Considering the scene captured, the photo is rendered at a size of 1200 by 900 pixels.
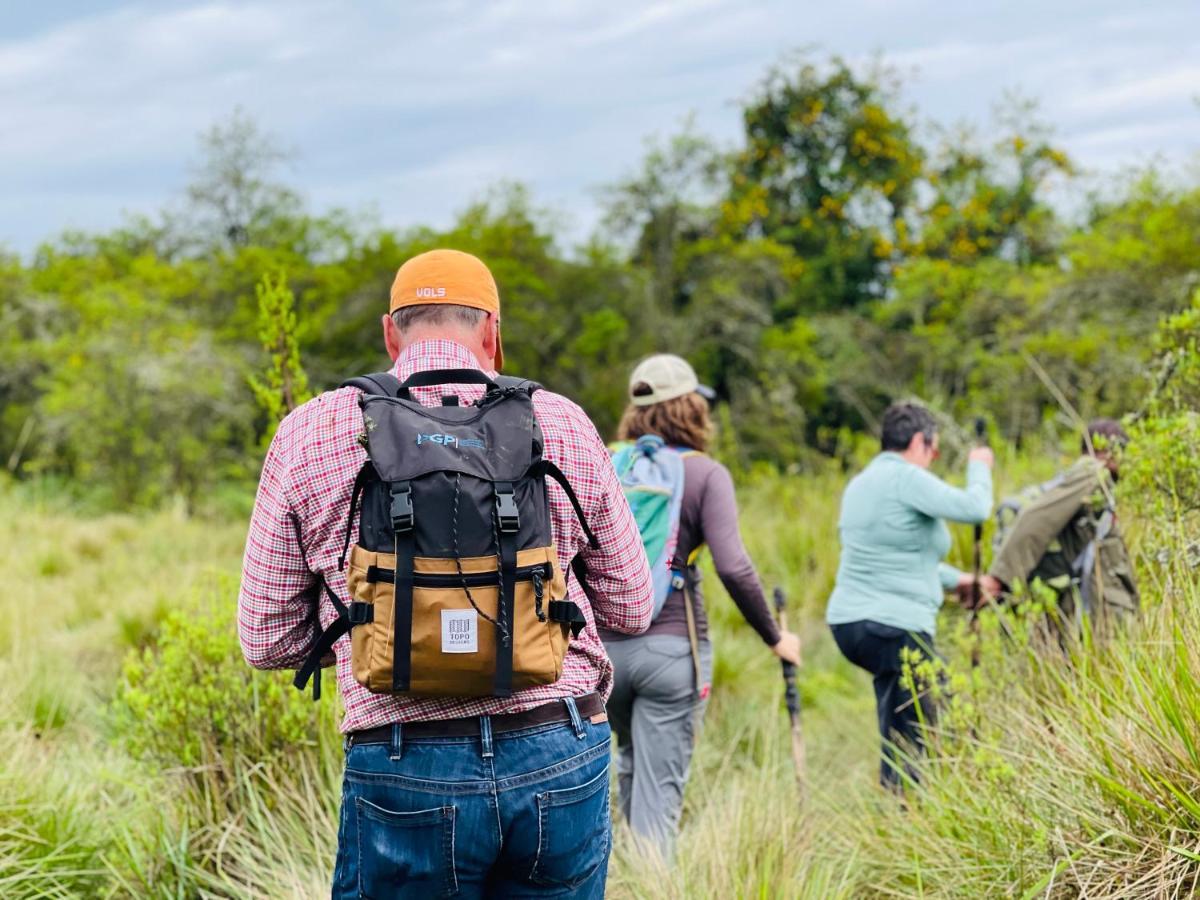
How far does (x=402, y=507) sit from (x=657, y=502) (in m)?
2.23

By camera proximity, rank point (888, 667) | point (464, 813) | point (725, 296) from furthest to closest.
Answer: point (725, 296) → point (888, 667) → point (464, 813)

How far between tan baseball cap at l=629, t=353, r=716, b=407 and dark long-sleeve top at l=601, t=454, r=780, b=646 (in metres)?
0.26

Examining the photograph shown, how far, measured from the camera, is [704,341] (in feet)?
63.9

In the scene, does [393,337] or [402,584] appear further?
[393,337]

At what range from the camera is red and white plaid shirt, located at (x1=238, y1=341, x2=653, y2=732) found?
2.30 meters

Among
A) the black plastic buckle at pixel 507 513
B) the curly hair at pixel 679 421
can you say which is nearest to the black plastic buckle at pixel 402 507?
the black plastic buckle at pixel 507 513

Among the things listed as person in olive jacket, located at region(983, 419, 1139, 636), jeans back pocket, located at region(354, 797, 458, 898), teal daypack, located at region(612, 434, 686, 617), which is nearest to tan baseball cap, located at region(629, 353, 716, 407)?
teal daypack, located at region(612, 434, 686, 617)

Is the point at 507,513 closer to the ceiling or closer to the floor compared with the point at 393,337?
closer to the floor

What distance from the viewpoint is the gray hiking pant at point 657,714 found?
4348 millimetres

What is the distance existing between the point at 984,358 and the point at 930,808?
14.8m

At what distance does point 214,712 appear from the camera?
14.3ft

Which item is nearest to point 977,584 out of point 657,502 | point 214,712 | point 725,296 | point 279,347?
point 657,502

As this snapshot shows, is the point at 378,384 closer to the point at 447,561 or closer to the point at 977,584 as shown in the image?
the point at 447,561

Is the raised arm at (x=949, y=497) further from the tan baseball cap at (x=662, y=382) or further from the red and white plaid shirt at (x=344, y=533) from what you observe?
the red and white plaid shirt at (x=344, y=533)
